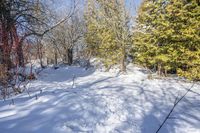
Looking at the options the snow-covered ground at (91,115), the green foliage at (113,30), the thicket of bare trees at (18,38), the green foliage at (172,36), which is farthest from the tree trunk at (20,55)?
the green foliage at (113,30)

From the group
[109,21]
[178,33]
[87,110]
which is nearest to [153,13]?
[178,33]

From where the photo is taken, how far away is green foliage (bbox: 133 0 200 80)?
13.5 meters

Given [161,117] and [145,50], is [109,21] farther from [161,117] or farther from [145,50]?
[161,117]

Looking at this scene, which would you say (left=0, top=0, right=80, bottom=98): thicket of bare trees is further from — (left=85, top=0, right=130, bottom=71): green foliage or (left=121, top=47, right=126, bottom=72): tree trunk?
(left=121, top=47, right=126, bottom=72): tree trunk

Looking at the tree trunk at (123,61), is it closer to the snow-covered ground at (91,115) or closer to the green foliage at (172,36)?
the green foliage at (172,36)

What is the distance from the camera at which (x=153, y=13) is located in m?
15.1

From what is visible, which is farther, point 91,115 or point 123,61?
point 123,61

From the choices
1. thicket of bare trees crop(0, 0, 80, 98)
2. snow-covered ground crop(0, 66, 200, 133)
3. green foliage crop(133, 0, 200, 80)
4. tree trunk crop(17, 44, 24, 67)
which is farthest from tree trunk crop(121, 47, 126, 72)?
snow-covered ground crop(0, 66, 200, 133)

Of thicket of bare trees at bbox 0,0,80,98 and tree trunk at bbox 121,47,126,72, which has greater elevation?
thicket of bare trees at bbox 0,0,80,98

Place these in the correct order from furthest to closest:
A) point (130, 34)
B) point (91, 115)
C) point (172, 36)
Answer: point (130, 34) → point (172, 36) → point (91, 115)

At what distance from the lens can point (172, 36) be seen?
14031 mm

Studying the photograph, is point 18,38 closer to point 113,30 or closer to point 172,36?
point 172,36

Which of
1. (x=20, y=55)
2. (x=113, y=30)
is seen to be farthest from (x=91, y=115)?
(x=113, y=30)

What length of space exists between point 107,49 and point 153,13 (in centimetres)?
708
